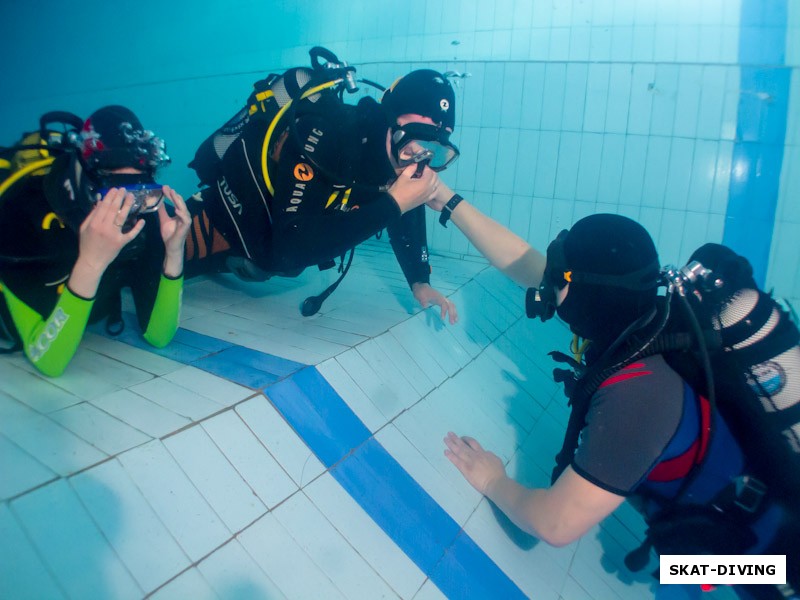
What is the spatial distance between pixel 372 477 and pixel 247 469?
622 millimetres

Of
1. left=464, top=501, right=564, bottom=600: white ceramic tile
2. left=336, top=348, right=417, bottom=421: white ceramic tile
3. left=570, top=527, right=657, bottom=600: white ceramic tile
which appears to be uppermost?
left=336, top=348, right=417, bottom=421: white ceramic tile

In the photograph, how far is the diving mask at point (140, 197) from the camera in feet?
5.75

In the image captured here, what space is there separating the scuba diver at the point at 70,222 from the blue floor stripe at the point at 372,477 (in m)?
0.59

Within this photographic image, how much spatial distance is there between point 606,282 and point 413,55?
5.93 metres

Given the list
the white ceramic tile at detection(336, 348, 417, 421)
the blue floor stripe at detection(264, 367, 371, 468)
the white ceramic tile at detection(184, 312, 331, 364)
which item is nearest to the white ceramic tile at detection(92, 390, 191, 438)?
the blue floor stripe at detection(264, 367, 371, 468)

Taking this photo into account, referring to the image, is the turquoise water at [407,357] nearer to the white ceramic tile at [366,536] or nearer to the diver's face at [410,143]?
the white ceramic tile at [366,536]

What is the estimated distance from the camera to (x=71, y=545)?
4.08 ft

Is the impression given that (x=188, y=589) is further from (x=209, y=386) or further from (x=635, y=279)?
(x=635, y=279)

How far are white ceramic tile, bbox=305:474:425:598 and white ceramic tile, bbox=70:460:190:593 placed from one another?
57cm

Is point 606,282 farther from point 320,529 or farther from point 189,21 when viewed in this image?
point 189,21

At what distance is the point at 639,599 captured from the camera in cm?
249

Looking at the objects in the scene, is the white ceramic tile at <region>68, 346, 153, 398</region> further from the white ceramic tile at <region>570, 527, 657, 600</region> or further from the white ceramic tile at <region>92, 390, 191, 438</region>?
the white ceramic tile at <region>570, 527, 657, 600</region>

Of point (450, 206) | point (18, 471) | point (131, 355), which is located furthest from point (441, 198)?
point (18, 471)

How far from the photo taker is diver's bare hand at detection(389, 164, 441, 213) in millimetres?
2330
